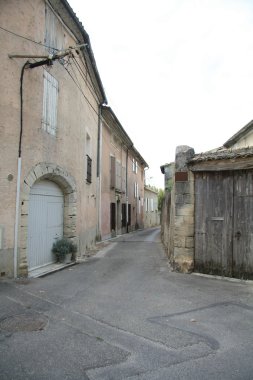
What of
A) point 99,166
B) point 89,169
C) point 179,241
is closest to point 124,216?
point 99,166

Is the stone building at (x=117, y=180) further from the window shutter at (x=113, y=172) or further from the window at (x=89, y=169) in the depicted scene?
the window at (x=89, y=169)

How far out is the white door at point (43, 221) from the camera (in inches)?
306

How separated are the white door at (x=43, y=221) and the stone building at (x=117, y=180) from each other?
22.4ft

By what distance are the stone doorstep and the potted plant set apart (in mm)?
211

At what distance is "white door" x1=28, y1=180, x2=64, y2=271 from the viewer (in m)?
7.78

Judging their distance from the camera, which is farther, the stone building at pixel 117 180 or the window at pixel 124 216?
the window at pixel 124 216

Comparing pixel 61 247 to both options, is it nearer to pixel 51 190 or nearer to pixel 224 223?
pixel 51 190

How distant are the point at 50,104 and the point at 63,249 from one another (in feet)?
12.7

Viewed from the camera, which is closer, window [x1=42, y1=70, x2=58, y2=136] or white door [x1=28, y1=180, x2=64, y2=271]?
white door [x1=28, y1=180, x2=64, y2=271]

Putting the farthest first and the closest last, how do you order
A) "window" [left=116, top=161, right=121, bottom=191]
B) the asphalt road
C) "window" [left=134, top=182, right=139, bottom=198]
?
"window" [left=134, top=182, right=139, bottom=198]
"window" [left=116, top=161, right=121, bottom=191]
the asphalt road

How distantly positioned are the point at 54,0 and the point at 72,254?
6.73m

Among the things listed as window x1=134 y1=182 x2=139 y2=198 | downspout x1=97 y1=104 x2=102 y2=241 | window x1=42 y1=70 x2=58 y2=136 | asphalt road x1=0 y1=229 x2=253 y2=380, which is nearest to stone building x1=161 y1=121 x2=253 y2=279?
asphalt road x1=0 y1=229 x2=253 y2=380

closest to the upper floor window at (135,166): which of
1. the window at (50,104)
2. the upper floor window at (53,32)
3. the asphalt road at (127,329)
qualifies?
the upper floor window at (53,32)

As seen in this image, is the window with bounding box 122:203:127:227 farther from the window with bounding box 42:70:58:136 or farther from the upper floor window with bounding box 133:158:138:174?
the window with bounding box 42:70:58:136
